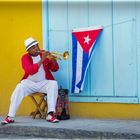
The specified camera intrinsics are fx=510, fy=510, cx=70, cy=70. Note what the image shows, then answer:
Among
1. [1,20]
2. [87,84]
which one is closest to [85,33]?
[87,84]

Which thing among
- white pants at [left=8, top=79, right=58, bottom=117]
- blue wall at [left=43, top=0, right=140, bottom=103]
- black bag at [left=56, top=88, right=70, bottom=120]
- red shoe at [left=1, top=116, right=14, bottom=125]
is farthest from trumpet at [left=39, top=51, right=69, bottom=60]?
red shoe at [left=1, top=116, right=14, bottom=125]

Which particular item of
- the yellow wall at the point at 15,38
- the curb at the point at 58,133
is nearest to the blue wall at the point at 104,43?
the yellow wall at the point at 15,38

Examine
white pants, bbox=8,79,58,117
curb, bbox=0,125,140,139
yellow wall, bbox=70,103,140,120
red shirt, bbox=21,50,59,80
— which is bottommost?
curb, bbox=0,125,140,139

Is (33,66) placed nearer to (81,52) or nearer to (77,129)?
(81,52)

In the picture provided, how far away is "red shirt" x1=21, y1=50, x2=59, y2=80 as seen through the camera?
24.2ft

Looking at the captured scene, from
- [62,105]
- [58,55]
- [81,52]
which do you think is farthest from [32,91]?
[81,52]

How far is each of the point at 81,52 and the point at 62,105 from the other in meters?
0.85

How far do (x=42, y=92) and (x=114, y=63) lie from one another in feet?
3.79

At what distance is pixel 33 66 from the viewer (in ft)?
24.2

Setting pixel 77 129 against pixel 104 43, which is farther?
pixel 104 43

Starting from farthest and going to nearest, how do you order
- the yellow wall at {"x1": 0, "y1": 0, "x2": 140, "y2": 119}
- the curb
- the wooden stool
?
1. the yellow wall at {"x1": 0, "y1": 0, "x2": 140, "y2": 119}
2. the wooden stool
3. the curb

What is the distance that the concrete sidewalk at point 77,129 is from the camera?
658cm

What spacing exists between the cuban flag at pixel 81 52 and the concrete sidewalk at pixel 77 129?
58 centimetres

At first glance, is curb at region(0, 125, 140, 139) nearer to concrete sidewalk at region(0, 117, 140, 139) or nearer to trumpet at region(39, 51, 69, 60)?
concrete sidewalk at region(0, 117, 140, 139)
